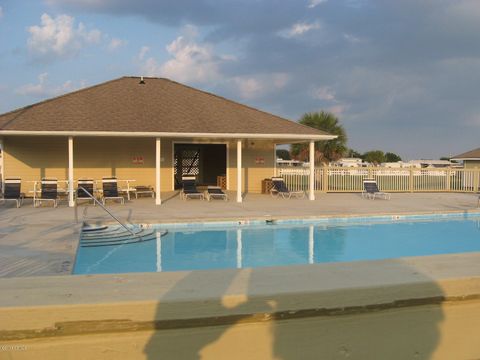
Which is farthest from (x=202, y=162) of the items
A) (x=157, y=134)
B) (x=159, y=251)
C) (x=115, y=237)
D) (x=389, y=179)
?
(x=159, y=251)

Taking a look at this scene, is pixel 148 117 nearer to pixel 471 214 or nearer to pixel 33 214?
pixel 33 214

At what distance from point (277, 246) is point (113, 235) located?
12.4ft

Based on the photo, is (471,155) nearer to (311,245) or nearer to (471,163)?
(471,163)

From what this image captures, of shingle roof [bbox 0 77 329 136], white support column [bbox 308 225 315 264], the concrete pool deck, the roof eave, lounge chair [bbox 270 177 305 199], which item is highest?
shingle roof [bbox 0 77 329 136]

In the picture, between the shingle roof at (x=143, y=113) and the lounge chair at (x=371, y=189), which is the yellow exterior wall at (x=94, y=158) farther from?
the lounge chair at (x=371, y=189)

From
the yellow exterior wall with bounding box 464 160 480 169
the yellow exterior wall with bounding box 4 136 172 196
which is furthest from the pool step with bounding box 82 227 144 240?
the yellow exterior wall with bounding box 464 160 480 169

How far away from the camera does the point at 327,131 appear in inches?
1361

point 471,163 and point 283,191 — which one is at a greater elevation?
point 471,163

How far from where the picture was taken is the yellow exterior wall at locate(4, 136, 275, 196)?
18891mm

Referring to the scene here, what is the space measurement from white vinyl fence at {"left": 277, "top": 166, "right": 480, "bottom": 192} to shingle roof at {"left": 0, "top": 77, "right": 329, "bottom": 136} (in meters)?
4.42

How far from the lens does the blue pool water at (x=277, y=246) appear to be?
31.5ft

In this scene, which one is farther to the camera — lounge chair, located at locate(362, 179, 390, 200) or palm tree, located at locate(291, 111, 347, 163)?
palm tree, located at locate(291, 111, 347, 163)

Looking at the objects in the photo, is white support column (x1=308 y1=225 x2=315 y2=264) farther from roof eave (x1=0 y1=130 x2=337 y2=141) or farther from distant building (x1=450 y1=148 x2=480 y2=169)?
distant building (x1=450 y1=148 x2=480 y2=169)

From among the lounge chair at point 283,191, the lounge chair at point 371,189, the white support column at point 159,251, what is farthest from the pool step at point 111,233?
the lounge chair at point 371,189
